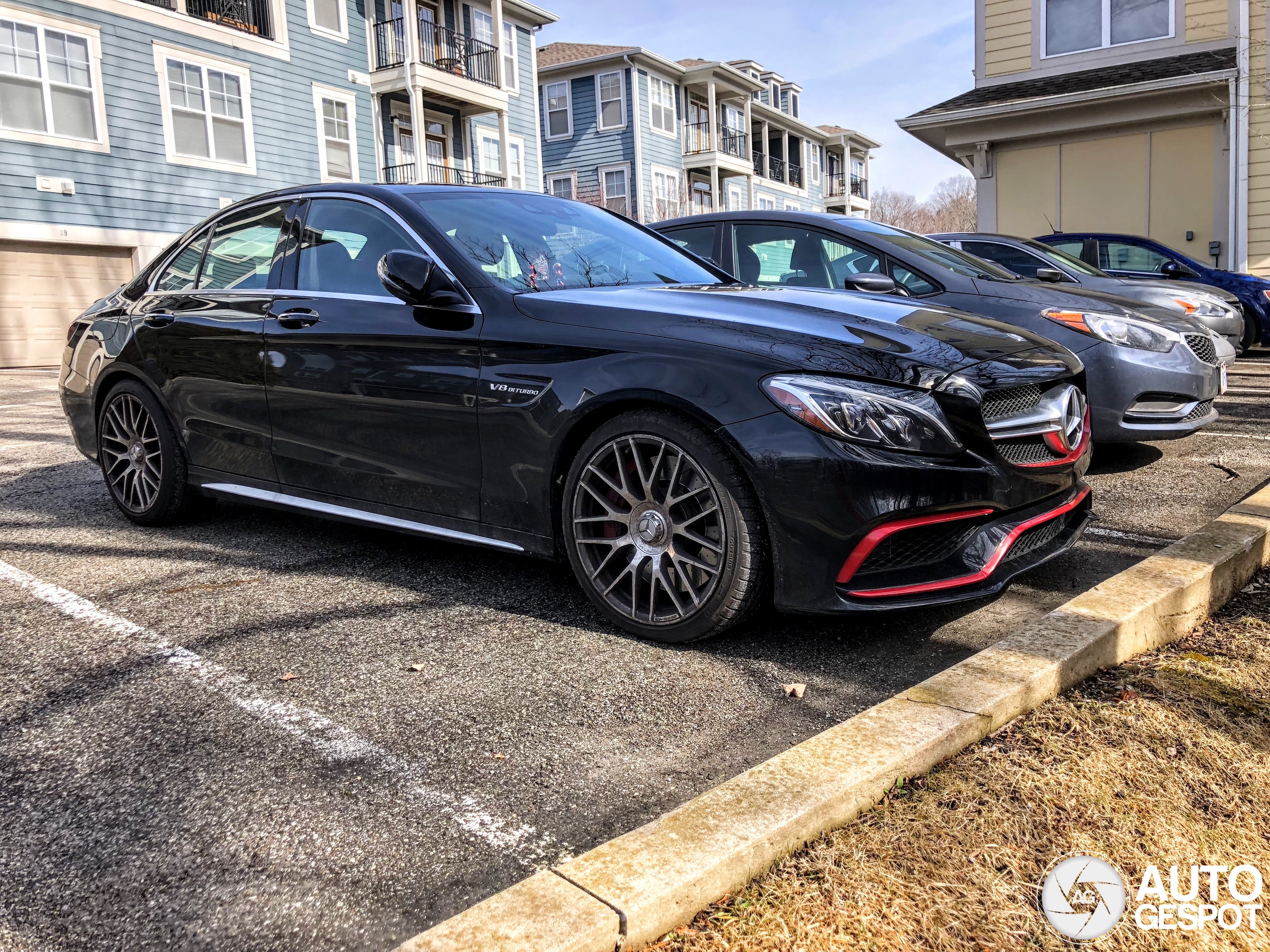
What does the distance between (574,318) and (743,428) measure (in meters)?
0.79

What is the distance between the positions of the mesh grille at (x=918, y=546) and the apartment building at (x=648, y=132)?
30417mm

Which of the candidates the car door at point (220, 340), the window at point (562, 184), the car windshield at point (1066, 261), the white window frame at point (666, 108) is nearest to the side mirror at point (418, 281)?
the car door at point (220, 340)

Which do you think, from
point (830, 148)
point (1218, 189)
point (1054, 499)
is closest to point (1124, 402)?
point (1054, 499)

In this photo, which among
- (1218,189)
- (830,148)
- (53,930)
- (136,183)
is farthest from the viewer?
(830,148)

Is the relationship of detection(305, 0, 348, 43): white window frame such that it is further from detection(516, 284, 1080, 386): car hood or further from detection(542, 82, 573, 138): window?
detection(516, 284, 1080, 386): car hood

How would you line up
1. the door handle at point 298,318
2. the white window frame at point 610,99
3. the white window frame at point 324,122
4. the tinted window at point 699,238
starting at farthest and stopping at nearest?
the white window frame at point 610,99 < the white window frame at point 324,122 < the tinted window at point 699,238 < the door handle at point 298,318

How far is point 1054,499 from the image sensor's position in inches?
134

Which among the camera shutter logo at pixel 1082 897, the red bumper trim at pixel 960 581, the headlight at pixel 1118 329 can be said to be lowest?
the camera shutter logo at pixel 1082 897

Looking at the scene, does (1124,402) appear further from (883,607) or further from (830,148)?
(830,148)

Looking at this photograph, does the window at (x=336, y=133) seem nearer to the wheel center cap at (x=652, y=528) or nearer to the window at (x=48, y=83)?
the window at (x=48, y=83)

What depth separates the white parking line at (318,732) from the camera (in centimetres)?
215

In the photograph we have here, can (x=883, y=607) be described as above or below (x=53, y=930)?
above

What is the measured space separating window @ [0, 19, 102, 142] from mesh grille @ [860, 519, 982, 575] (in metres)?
17.9

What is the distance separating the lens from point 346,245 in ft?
13.9
